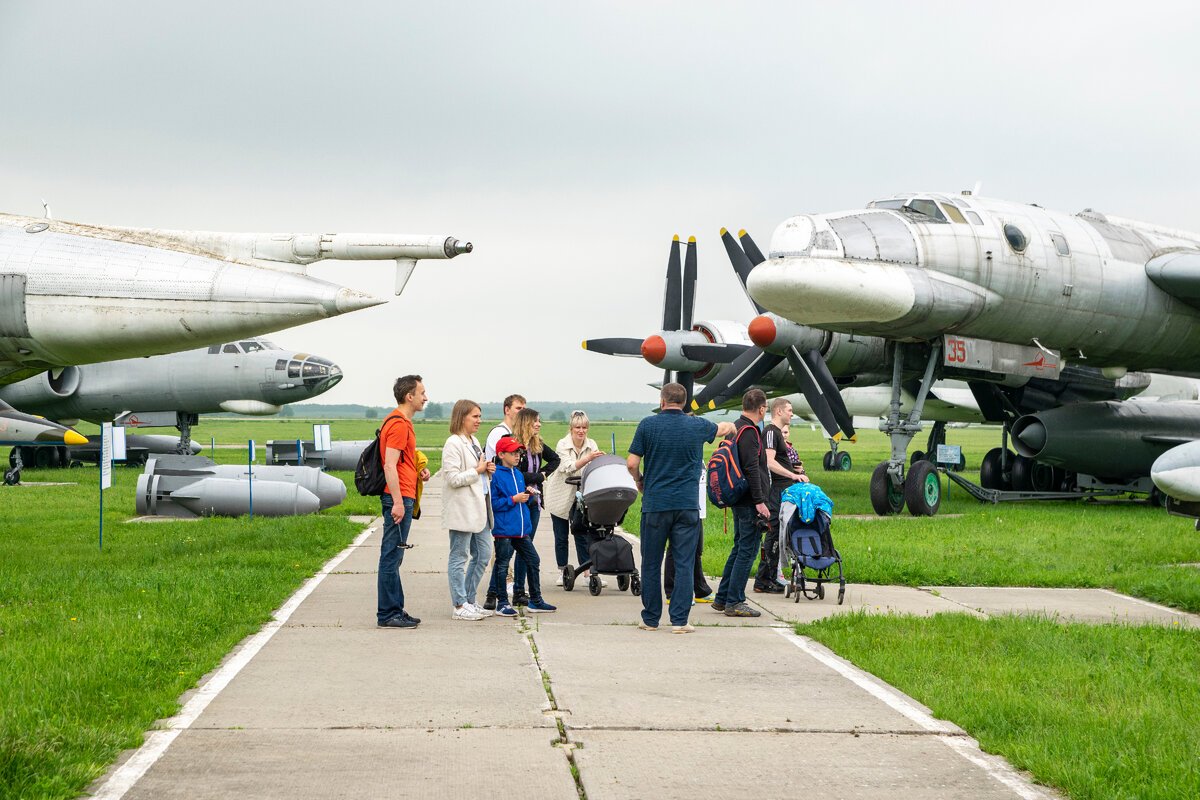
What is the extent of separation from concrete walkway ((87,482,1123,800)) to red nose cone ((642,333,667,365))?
1373 cm

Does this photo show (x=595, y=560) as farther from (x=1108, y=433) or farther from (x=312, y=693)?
(x=1108, y=433)

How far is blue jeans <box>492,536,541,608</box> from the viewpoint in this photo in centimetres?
944

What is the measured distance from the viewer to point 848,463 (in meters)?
41.4

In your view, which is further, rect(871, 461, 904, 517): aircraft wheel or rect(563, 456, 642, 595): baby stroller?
rect(871, 461, 904, 517): aircraft wheel

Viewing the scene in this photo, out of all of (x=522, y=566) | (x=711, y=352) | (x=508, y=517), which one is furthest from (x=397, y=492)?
(x=711, y=352)

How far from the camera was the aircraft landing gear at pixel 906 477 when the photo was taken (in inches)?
749

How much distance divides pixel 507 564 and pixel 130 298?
4.41m

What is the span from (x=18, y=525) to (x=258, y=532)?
14.8 ft

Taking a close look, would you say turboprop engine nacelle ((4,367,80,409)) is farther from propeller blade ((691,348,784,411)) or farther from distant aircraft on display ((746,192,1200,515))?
distant aircraft on display ((746,192,1200,515))

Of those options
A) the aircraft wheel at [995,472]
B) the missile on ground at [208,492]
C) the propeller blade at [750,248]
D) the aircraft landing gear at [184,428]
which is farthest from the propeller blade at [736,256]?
the aircraft landing gear at [184,428]

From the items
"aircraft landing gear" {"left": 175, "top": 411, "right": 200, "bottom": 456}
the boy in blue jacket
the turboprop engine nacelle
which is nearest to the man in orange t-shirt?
the boy in blue jacket

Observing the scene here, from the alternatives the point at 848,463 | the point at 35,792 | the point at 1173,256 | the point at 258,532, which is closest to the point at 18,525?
the point at 258,532

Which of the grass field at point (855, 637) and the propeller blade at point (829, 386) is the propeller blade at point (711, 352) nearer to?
the propeller blade at point (829, 386)

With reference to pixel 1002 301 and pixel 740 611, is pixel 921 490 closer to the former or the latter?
pixel 1002 301
